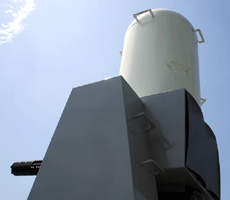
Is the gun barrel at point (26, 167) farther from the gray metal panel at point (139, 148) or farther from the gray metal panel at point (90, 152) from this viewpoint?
the gray metal panel at point (139, 148)

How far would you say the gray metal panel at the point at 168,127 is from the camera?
3.56 metres

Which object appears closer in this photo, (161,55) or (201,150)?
(201,150)

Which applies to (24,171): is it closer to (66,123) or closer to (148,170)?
(66,123)

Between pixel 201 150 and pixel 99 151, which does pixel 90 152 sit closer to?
pixel 99 151

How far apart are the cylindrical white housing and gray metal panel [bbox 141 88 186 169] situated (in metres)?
0.61

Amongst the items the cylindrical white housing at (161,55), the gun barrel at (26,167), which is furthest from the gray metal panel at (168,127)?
the gun barrel at (26,167)

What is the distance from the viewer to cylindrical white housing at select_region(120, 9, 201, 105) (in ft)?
15.6

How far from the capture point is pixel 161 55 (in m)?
5.02

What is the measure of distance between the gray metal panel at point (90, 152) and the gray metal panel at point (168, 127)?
28.5 inches

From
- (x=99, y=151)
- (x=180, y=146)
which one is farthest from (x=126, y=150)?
(x=180, y=146)

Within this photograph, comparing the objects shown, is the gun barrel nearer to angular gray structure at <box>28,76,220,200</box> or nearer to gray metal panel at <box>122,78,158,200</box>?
angular gray structure at <box>28,76,220,200</box>

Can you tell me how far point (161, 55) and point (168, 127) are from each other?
5.69 ft

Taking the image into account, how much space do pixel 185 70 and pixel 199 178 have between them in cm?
210

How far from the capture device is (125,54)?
5742 millimetres
